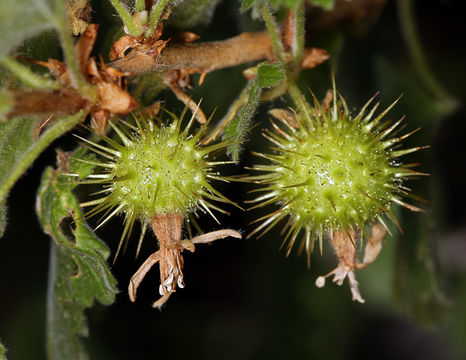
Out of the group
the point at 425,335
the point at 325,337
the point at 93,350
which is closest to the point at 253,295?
the point at 325,337

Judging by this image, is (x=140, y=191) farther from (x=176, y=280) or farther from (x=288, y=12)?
(x=288, y=12)

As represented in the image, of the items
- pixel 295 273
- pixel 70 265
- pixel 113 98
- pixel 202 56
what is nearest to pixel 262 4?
pixel 202 56

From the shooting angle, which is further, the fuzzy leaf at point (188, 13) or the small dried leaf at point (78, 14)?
the fuzzy leaf at point (188, 13)

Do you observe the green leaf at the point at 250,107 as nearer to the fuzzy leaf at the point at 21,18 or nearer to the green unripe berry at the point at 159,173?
the green unripe berry at the point at 159,173

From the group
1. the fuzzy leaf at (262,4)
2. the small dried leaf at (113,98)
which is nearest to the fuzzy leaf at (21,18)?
the small dried leaf at (113,98)

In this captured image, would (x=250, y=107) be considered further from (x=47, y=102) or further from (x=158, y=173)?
(x=47, y=102)

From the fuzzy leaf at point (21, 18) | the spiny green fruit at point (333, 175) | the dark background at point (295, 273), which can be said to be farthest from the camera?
the dark background at point (295, 273)

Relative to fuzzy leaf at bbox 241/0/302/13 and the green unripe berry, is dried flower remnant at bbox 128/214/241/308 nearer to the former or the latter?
the green unripe berry
